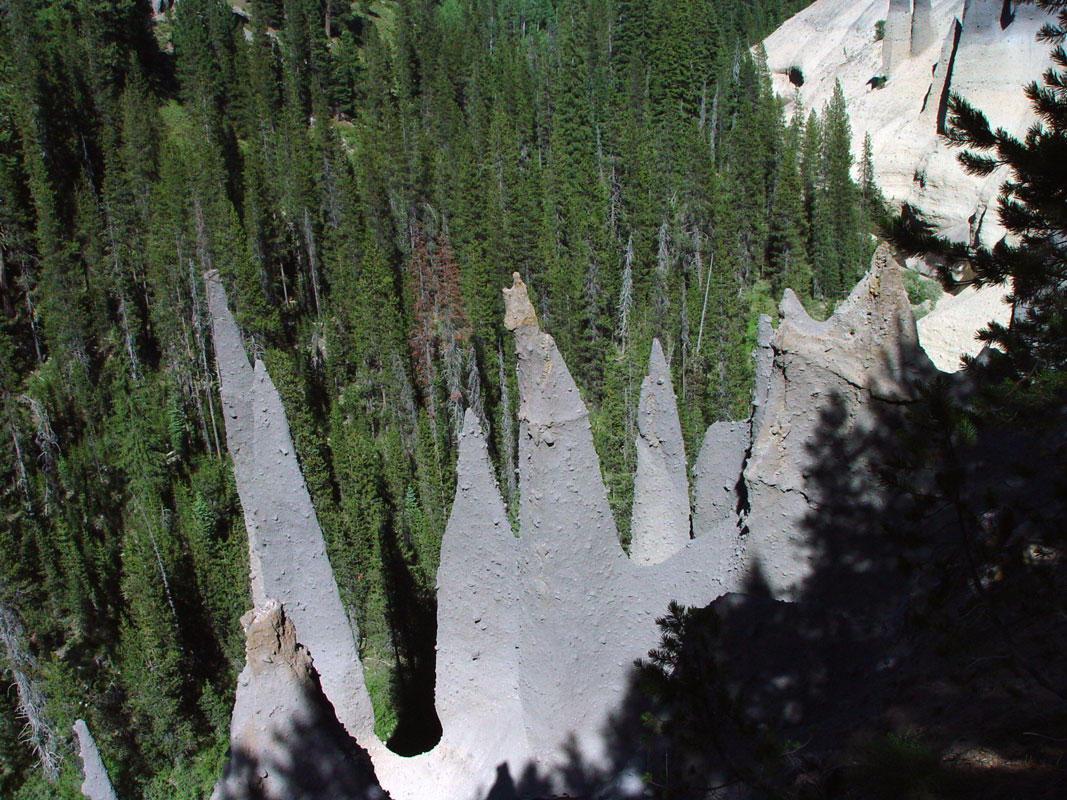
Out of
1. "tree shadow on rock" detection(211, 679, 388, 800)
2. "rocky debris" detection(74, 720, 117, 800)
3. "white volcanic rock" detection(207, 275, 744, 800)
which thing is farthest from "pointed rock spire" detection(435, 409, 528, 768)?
"rocky debris" detection(74, 720, 117, 800)

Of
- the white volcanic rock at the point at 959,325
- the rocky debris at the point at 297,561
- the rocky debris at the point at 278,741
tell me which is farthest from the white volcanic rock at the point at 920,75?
the rocky debris at the point at 278,741

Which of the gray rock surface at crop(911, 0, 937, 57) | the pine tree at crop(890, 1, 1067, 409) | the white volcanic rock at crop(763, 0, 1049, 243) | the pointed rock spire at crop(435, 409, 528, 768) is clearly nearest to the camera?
the pine tree at crop(890, 1, 1067, 409)

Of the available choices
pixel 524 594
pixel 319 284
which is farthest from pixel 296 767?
pixel 319 284

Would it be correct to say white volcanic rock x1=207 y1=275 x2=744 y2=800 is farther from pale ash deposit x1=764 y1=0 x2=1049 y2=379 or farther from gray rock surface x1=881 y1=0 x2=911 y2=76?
gray rock surface x1=881 y1=0 x2=911 y2=76

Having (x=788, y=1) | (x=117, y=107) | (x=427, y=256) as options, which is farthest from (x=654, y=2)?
(x=117, y=107)

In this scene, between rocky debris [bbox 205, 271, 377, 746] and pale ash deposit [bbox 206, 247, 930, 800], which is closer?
pale ash deposit [bbox 206, 247, 930, 800]
